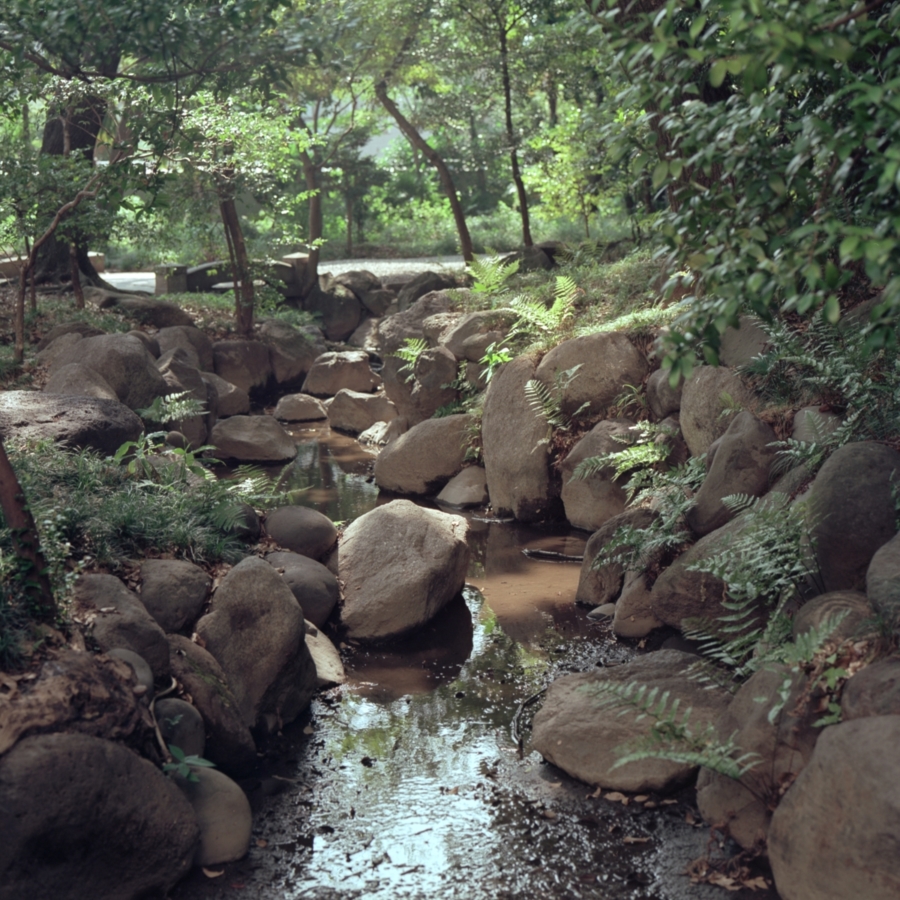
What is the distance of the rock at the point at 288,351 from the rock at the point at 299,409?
4.41 ft

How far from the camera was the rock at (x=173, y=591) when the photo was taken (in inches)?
203

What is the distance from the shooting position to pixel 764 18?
275 centimetres

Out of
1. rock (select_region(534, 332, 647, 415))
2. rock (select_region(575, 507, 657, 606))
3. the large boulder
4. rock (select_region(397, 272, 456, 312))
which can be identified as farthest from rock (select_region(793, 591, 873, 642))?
rock (select_region(397, 272, 456, 312))

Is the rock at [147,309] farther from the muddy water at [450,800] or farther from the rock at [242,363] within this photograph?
the muddy water at [450,800]

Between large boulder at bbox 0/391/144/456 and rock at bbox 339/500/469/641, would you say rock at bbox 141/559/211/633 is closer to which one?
rock at bbox 339/500/469/641

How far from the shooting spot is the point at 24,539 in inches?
164

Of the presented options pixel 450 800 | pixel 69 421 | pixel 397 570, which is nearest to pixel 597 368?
pixel 397 570

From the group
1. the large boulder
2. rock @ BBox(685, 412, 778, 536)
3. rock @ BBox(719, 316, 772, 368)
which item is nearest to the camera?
rock @ BBox(685, 412, 778, 536)

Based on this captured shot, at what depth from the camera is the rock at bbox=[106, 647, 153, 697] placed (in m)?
4.31

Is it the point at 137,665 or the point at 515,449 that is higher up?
the point at 137,665

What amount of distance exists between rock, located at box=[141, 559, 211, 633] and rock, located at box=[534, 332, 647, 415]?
4.57 metres

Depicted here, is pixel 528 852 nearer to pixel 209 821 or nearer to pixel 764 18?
pixel 209 821

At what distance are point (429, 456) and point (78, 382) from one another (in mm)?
3755

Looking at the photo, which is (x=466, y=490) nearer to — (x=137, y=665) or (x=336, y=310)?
(x=137, y=665)
